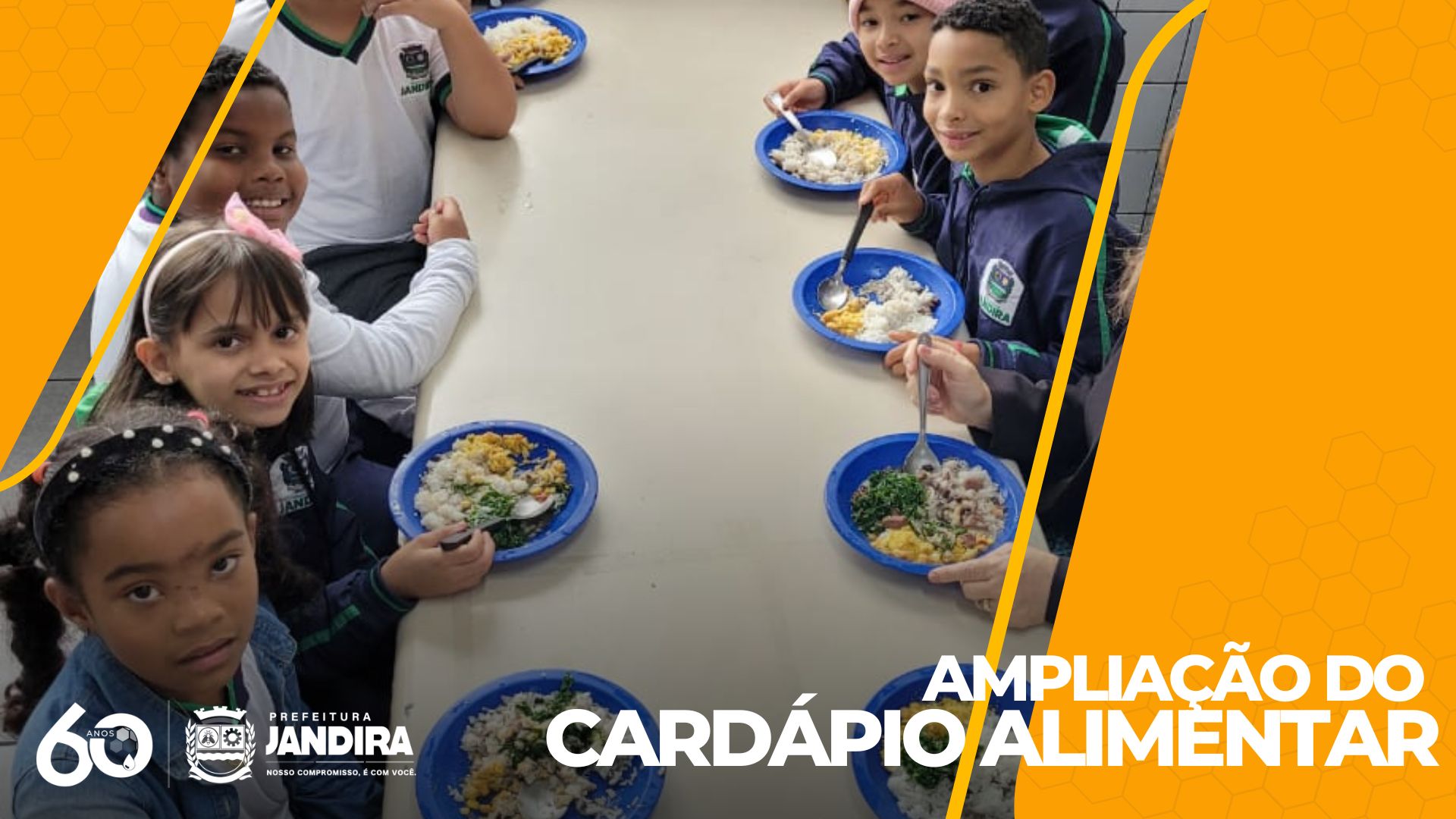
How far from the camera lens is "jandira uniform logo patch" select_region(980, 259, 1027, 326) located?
1235 millimetres

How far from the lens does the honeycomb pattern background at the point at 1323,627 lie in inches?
30.4

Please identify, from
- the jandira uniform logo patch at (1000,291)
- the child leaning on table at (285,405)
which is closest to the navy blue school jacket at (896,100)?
the jandira uniform logo patch at (1000,291)

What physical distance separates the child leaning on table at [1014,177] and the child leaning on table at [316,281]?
0.48 m

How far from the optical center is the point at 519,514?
40.1 inches

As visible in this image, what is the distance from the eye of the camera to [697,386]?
116 cm

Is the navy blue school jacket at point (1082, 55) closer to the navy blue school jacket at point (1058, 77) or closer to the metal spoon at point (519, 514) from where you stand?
the navy blue school jacket at point (1058, 77)

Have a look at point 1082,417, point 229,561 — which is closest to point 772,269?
point 1082,417

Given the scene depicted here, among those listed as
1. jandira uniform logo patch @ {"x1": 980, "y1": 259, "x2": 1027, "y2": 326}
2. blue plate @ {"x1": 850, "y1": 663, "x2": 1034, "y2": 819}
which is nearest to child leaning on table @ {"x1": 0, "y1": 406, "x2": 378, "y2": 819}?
blue plate @ {"x1": 850, "y1": 663, "x2": 1034, "y2": 819}

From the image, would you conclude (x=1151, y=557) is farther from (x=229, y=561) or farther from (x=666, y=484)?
(x=229, y=561)

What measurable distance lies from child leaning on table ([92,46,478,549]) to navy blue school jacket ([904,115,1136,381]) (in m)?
0.55

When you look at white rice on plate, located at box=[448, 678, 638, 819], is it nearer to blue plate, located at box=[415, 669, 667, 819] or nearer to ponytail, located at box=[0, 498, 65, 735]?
blue plate, located at box=[415, 669, 667, 819]

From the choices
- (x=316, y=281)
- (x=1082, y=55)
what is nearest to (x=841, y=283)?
(x=1082, y=55)

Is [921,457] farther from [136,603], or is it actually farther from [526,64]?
[526,64]

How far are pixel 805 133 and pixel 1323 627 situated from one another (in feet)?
3.25
